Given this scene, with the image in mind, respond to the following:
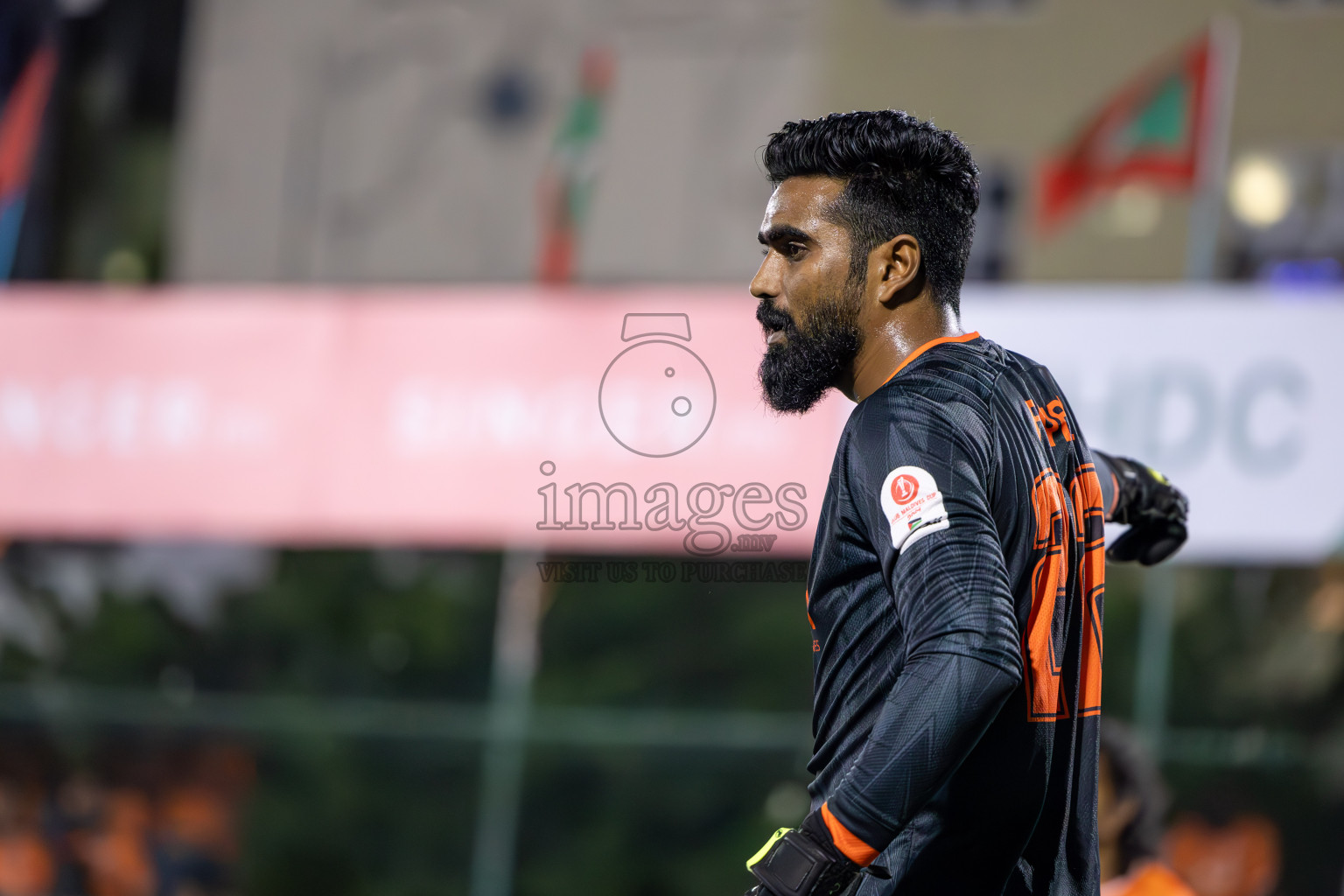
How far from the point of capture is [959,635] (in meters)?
1.87

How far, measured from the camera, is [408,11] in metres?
14.2

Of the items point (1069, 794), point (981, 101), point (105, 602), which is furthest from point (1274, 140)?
point (1069, 794)

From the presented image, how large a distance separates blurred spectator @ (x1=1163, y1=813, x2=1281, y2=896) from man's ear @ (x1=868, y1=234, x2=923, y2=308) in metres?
6.62

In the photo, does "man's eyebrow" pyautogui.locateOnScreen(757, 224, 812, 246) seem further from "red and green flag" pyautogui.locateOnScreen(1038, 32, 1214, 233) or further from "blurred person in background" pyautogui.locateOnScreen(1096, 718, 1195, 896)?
"red and green flag" pyautogui.locateOnScreen(1038, 32, 1214, 233)

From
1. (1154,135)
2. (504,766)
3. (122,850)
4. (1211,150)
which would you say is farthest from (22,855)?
(1211,150)

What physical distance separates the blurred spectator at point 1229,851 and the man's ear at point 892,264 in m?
6.62

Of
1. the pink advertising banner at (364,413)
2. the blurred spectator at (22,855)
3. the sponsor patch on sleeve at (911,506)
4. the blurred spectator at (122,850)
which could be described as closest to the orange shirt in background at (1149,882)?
the sponsor patch on sleeve at (911,506)

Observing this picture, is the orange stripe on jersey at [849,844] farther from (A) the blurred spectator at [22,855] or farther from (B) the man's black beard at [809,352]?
(A) the blurred spectator at [22,855]

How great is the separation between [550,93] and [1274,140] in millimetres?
6273

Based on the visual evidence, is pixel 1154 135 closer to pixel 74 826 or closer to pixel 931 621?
pixel 931 621

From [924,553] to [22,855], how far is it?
9.93 metres

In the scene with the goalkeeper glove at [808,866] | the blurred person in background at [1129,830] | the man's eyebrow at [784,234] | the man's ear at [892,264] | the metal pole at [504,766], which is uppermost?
the man's eyebrow at [784,234]

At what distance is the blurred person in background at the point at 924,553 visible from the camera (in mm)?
1885

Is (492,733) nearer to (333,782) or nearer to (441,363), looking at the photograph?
(333,782)
